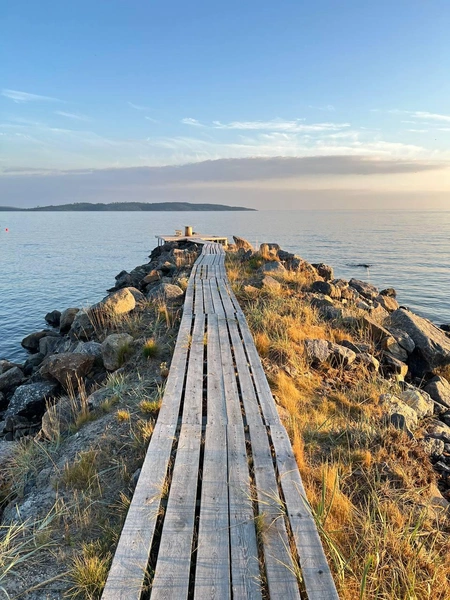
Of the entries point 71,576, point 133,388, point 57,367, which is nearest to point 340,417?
point 133,388

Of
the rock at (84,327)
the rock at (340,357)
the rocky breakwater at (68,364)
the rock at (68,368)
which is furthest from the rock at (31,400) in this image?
the rock at (340,357)

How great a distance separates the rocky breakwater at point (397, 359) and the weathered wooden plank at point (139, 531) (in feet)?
8.65

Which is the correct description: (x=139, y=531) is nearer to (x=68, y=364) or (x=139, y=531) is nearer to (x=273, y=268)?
(x=68, y=364)

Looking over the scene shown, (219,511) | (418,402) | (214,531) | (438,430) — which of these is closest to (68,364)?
(219,511)

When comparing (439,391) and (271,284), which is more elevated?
(271,284)

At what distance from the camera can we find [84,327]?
9258 millimetres

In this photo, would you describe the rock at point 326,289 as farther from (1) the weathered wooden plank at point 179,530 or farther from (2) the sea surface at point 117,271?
(1) the weathered wooden plank at point 179,530

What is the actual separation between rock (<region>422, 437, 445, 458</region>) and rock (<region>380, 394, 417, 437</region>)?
0.18 metres

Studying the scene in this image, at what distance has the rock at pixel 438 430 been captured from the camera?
4.98 m

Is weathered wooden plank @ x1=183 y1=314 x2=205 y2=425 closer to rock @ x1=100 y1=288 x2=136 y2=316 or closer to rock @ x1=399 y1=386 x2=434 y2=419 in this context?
Answer: rock @ x1=100 y1=288 x2=136 y2=316

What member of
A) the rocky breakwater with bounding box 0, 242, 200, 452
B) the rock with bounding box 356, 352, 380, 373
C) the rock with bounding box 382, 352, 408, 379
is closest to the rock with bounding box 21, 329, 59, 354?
the rocky breakwater with bounding box 0, 242, 200, 452

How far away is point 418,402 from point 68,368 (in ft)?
17.6

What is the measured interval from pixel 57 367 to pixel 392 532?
551cm

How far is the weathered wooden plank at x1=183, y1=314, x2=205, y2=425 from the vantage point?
434 centimetres
